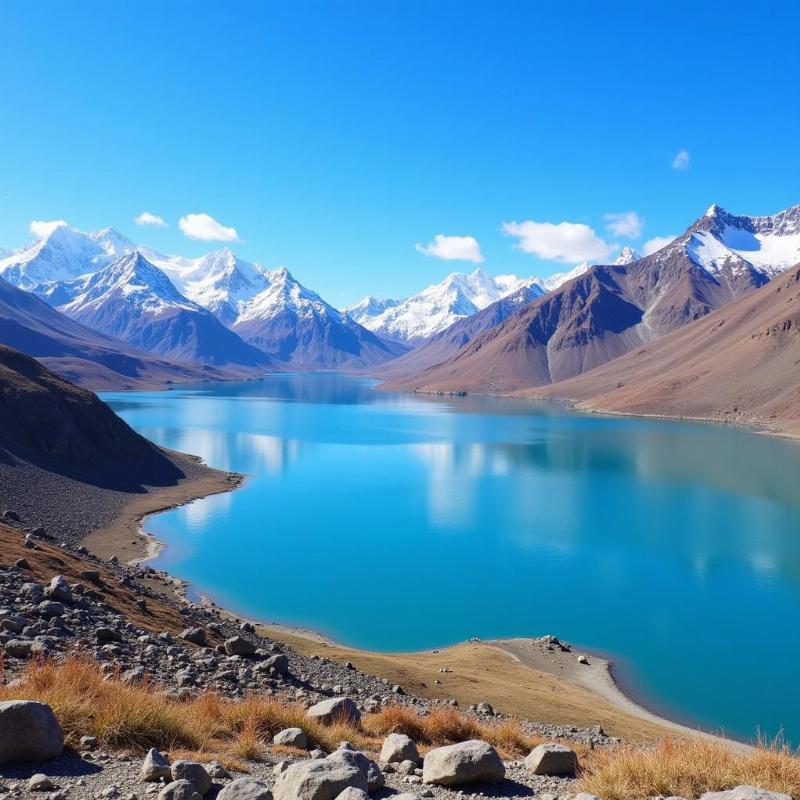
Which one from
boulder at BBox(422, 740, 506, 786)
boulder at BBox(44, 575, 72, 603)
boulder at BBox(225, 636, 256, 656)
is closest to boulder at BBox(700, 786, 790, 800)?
boulder at BBox(422, 740, 506, 786)

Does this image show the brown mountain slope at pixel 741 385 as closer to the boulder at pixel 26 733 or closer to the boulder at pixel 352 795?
the boulder at pixel 352 795

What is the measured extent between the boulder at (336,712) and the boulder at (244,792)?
454 centimetres

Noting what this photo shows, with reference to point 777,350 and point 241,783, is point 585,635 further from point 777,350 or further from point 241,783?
point 777,350

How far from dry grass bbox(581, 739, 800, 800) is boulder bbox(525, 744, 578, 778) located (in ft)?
5.06

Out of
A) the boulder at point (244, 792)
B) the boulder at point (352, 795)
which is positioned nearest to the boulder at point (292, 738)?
the boulder at point (244, 792)

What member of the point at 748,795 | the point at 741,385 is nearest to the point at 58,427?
the point at 748,795

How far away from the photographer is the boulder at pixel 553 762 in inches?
385

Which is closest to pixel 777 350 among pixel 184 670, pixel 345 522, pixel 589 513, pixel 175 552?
pixel 589 513

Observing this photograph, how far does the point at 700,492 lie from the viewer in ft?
229

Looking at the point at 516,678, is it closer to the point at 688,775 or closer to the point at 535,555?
the point at 688,775

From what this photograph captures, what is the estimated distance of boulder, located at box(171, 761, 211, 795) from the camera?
→ 732 cm

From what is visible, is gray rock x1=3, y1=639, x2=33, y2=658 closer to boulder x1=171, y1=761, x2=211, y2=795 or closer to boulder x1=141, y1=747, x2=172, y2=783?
boulder x1=141, y1=747, x2=172, y2=783

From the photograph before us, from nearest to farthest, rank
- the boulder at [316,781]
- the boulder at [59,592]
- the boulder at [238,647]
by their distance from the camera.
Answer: the boulder at [316,781]
the boulder at [59,592]
the boulder at [238,647]

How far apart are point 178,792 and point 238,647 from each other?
40.3ft
